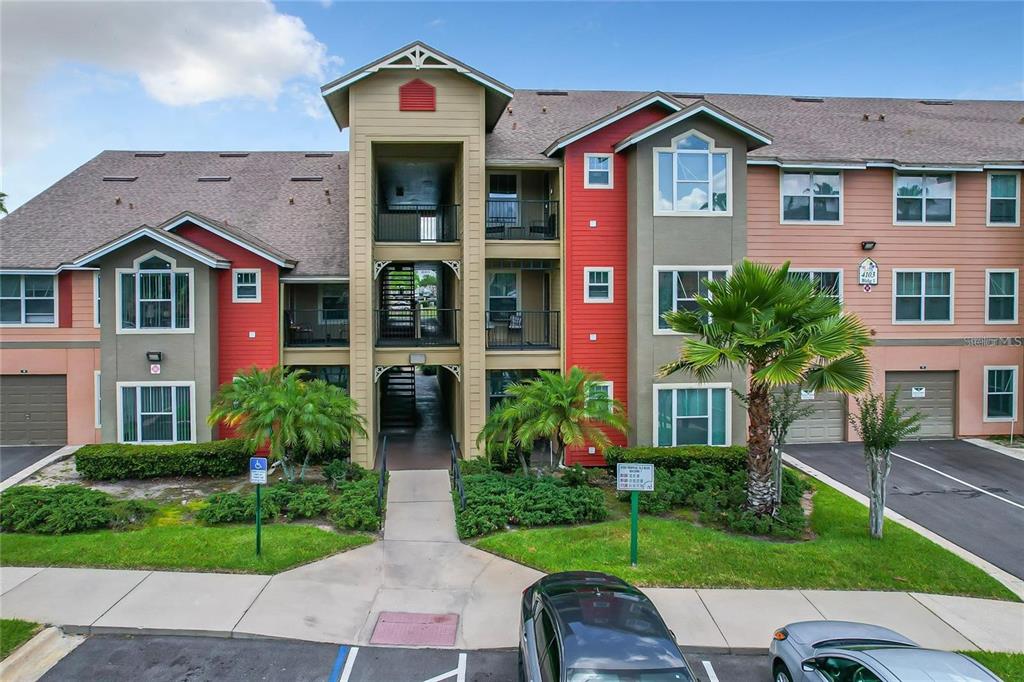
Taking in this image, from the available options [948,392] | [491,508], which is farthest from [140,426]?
[948,392]

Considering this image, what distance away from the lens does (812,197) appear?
→ 19.7 metres

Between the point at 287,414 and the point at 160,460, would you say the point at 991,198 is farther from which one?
the point at 160,460

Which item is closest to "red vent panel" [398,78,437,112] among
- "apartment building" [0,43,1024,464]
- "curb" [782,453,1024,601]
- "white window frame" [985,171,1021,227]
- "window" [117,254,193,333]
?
"apartment building" [0,43,1024,464]

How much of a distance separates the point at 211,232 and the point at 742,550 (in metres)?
16.3

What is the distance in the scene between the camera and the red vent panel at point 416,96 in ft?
57.4

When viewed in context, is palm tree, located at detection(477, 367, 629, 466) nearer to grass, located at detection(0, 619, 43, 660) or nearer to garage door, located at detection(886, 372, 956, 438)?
grass, located at detection(0, 619, 43, 660)

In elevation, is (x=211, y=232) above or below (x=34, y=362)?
above

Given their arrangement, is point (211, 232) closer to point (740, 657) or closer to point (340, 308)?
point (340, 308)

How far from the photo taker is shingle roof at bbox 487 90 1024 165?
19.8 metres

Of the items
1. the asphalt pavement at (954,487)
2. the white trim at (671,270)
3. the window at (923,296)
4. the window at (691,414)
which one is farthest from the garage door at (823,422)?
the white trim at (671,270)

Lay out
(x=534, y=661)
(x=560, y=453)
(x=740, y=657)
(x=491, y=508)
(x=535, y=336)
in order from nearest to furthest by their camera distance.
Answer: (x=534, y=661) → (x=740, y=657) → (x=491, y=508) → (x=560, y=453) → (x=535, y=336)

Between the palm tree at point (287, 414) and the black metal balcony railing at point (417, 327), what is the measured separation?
3735 millimetres

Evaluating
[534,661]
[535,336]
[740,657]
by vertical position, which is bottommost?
[740,657]

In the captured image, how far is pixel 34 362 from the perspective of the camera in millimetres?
19703
